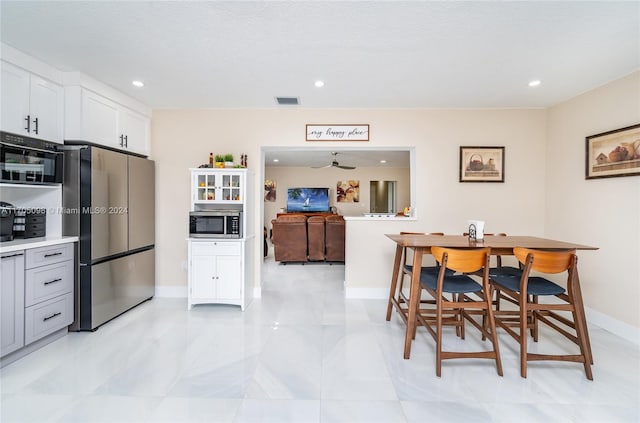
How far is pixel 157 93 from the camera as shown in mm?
3293

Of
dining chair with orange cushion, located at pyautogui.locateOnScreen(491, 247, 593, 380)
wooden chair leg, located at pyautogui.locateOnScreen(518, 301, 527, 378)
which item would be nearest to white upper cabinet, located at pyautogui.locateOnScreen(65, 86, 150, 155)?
dining chair with orange cushion, located at pyautogui.locateOnScreen(491, 247, 593, 380)

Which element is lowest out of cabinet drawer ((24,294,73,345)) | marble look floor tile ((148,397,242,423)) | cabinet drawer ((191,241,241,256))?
marble look floor tile ((148,397,242,423))

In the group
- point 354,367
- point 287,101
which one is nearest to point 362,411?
point 354,367

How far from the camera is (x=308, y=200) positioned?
29.3 ft

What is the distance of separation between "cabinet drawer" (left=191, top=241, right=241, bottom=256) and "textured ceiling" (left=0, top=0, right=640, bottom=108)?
1.75 meters

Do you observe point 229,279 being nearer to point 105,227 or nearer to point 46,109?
point 105,227

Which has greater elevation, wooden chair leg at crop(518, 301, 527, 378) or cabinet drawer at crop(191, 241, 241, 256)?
cabinet drawer at crop(191, 241, 241, 256)

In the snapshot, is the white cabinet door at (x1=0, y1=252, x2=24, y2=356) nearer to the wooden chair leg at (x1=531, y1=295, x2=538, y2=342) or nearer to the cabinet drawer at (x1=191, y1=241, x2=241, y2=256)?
the cabinet drawer at (x1=191, y1=241, x2=241, y2=256)

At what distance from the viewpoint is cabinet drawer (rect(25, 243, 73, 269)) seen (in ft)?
7.72

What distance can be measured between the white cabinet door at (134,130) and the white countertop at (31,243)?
1.23m

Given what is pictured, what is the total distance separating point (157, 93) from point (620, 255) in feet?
16.8

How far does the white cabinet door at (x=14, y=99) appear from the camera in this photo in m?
2.31

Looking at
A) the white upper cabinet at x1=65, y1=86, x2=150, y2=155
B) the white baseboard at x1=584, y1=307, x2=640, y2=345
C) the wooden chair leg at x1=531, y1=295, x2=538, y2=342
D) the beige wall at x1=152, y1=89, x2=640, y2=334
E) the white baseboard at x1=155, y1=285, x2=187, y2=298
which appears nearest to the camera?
the wooden chair leg at x1=531, y1=295, x2=538, y2=342

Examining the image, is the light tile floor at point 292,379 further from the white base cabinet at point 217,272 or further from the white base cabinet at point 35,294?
the white base cabinet at point 217,272
